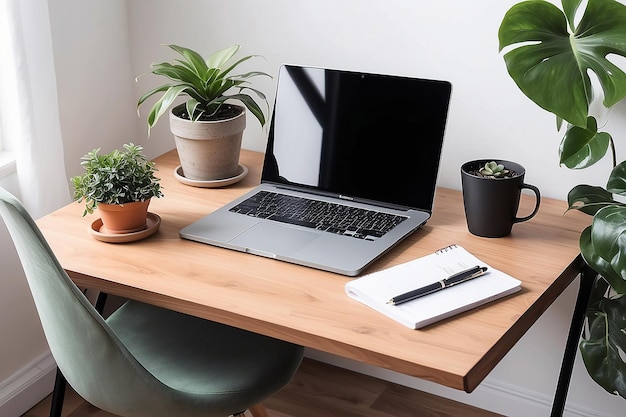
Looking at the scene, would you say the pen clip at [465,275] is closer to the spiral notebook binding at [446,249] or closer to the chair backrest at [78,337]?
the spiral notebook binding at [446,249]

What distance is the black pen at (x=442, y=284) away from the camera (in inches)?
54.7

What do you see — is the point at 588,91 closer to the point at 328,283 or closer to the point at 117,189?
the point at 328,283

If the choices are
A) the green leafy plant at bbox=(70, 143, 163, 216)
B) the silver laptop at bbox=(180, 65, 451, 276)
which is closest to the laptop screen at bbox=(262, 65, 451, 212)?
the silver laptop at bbox=(180, 65, 451, 276)

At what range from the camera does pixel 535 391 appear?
2121 mm

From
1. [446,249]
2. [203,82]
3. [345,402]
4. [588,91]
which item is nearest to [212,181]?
[203,82]

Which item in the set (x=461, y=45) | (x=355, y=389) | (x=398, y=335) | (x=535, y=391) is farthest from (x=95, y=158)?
(x=535, y=391)

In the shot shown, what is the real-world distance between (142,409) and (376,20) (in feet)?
3.34

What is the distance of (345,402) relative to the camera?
224 cm

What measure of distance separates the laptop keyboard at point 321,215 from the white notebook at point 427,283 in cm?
16

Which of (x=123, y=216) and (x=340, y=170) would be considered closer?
(x=123, y=216)

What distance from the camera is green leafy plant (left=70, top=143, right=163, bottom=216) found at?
5.24ft

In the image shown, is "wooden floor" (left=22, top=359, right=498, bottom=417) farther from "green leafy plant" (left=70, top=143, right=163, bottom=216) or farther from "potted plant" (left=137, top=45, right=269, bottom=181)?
"green leafy plant" (left=70, top=143, right=163, bottom=216)

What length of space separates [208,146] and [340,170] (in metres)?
0.29

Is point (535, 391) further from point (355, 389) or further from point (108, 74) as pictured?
point (108, 74)
